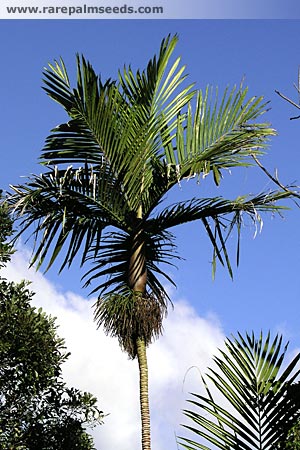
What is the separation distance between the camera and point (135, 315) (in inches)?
349

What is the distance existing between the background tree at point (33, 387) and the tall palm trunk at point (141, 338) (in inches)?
63.2

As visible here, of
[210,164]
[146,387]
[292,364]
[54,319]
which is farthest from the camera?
[54,319]

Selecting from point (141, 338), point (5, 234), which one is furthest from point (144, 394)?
point (5, 234)

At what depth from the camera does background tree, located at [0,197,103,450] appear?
9758 millimetres

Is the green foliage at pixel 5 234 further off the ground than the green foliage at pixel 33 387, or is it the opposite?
the green foliage at pixel 5 234

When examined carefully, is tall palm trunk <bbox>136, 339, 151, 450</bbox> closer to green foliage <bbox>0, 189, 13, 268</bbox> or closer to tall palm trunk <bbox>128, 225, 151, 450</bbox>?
tall palm trunk <bbox>128, 225, 151, 450</bbox>

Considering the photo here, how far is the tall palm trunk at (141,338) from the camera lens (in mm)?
8500

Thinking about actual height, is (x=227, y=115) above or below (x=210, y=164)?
above

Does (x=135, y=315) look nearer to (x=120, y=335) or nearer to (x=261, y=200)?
(x=120, y=335)

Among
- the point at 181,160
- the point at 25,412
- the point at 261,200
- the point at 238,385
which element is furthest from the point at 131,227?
the point at 238,385

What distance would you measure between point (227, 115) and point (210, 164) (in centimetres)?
73

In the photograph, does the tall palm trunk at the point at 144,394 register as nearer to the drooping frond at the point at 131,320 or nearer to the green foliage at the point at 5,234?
the drooping frond at the point at 131,320

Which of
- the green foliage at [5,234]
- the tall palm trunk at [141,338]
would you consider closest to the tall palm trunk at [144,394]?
the tall palm trunk at [141,338]

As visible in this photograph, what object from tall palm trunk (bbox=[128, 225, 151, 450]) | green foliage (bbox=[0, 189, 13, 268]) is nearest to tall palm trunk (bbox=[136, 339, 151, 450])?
tall palm trunk (bbox=[128, 225, 151, 450])
